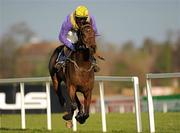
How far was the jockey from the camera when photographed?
11023mm

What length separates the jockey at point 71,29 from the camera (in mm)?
11023

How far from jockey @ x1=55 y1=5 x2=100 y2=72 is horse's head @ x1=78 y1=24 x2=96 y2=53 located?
1.18ft

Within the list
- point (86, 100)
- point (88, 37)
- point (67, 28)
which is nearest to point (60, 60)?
point (67, 28)

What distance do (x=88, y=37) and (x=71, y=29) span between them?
105 centimetres

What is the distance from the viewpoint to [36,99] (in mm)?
21031

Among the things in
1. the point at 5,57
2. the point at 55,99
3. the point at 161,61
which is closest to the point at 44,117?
the point at 55,99

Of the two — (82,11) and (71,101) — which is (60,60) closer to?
(71,101)

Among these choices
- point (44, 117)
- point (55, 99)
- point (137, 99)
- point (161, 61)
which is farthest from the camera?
point (161, 61)

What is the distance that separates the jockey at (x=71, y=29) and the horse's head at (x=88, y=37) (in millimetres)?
359

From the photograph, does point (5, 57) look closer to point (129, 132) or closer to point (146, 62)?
point (146, 62)

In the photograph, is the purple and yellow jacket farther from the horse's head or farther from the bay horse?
the horse's head

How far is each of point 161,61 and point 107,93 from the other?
16613 mm

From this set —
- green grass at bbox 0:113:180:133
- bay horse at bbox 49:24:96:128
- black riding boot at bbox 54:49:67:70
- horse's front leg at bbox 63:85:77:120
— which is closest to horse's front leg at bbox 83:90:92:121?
bay horse at bbox 49:24:96:128

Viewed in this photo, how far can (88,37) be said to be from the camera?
1047 cm
